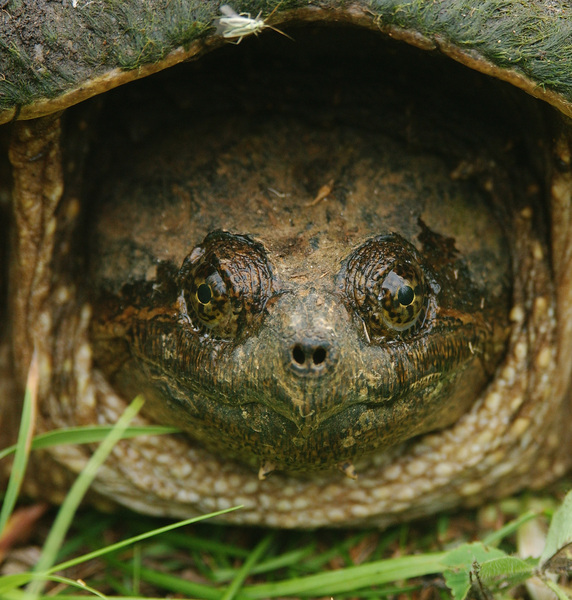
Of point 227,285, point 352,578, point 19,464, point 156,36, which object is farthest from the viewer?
point 352,578

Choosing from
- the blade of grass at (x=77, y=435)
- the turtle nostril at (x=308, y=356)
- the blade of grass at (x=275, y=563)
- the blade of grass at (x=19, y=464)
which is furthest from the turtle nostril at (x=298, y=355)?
the blade of grass at (x=275, y=563)

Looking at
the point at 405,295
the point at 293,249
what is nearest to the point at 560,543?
the point at 405,295

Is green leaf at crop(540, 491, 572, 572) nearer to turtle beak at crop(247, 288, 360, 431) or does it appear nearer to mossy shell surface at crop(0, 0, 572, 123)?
turtle beak at crop(247, 288, 360, 431)

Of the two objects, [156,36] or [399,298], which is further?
[399,298]

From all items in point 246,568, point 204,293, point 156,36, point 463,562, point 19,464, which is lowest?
point 246,568

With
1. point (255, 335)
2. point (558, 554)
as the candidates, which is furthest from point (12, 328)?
point (558, 554)

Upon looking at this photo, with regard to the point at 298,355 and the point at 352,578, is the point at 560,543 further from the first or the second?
the point at 298,355

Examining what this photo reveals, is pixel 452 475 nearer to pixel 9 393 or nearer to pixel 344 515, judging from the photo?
pixel 344 515
